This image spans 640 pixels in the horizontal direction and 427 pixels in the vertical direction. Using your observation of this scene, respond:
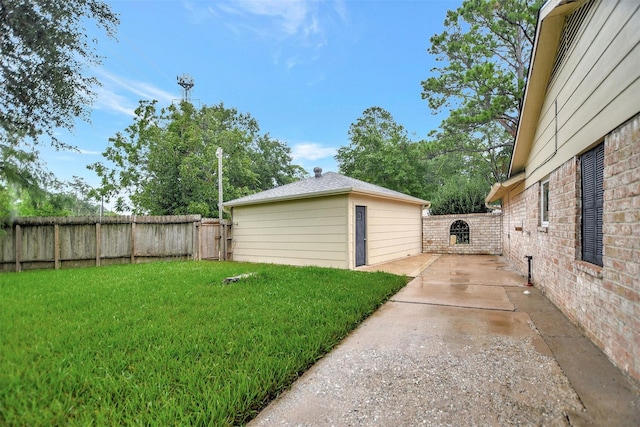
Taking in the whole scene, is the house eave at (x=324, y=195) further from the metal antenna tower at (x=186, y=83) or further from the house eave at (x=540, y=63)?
the metal antenna tower at (x=186, y=83)

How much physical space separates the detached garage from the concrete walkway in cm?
430

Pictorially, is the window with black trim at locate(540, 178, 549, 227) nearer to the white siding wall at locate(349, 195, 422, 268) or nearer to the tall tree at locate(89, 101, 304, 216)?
the white siding wall at locate(349, 195, 422, 268)

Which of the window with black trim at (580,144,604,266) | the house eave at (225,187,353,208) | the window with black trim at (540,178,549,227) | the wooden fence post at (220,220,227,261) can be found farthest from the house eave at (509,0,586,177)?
the wooden fence post at (220,220,227,261)

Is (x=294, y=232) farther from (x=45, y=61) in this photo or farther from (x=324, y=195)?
(x=45, y=61)

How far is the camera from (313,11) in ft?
27.7

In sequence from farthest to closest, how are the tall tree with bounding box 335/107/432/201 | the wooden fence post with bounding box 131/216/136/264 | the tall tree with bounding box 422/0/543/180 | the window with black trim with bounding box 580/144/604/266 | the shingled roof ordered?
the tall tree with bounding box 335/107/432/201 < the tall tree with bounding box 422/0/543/180 < the wooden fence post with bounding box 131/216/136/264 < the shingled roof < the window with black trim with bounding box 580/144/604/266

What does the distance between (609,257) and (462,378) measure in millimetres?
1763

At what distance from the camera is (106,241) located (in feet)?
30.6

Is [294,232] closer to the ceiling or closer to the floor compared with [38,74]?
closer to the floor

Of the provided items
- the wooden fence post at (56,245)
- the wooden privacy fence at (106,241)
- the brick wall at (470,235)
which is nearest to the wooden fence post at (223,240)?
the wooden privacy fence at (106,241)

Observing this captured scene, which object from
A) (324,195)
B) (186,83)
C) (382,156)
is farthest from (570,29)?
(186,83)

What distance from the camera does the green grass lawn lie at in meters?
2.06

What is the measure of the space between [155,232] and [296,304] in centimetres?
752

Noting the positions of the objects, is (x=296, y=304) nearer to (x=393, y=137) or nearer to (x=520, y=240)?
(x=520, y=240)
